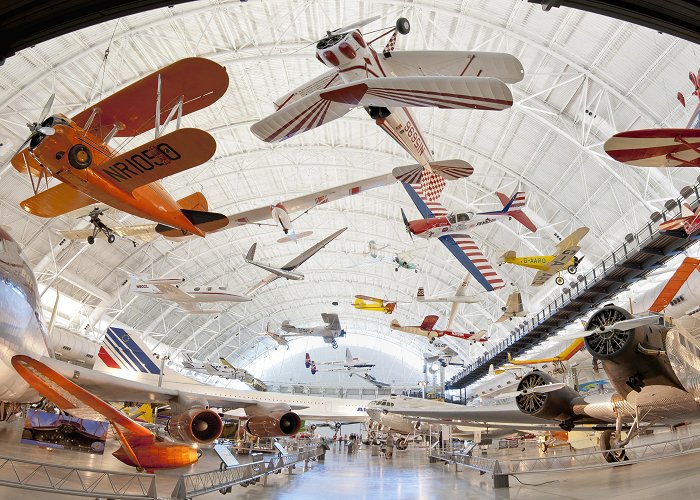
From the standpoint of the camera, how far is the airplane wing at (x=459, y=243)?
52.6ft

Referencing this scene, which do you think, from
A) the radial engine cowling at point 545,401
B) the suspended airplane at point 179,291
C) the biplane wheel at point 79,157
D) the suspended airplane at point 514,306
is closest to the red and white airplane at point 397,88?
the biplane wheel at point 79,157

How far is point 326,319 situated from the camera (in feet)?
125

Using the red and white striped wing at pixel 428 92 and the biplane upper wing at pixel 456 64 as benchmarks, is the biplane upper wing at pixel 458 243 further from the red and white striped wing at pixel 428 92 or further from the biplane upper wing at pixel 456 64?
the red and white striped wing at pixel 428 92

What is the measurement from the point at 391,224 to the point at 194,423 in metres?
32.2

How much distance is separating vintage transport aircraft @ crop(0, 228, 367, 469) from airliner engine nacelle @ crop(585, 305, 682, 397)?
8.91 m

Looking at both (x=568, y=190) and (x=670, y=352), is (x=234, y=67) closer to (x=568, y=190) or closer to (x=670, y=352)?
(x=568, y=190)

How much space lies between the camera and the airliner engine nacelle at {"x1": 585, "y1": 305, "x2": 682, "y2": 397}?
10.1 m

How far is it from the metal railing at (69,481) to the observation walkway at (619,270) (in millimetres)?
21054

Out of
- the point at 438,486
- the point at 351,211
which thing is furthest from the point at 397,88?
the point at 351,211

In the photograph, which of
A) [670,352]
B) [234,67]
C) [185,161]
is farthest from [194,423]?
[234,67]

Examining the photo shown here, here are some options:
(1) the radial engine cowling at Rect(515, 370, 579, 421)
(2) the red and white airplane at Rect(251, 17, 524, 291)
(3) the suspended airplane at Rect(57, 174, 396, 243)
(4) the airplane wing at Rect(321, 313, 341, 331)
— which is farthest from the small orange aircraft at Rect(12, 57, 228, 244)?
(4) the airplane wing at Rect(321, 313, 341, 331)

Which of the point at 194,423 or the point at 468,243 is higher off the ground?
the point at 468,243

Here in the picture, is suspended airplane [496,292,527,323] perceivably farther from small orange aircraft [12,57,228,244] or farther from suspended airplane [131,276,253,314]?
small orange aircraft [12,57,228,244]

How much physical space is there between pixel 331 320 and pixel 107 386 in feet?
92.5
